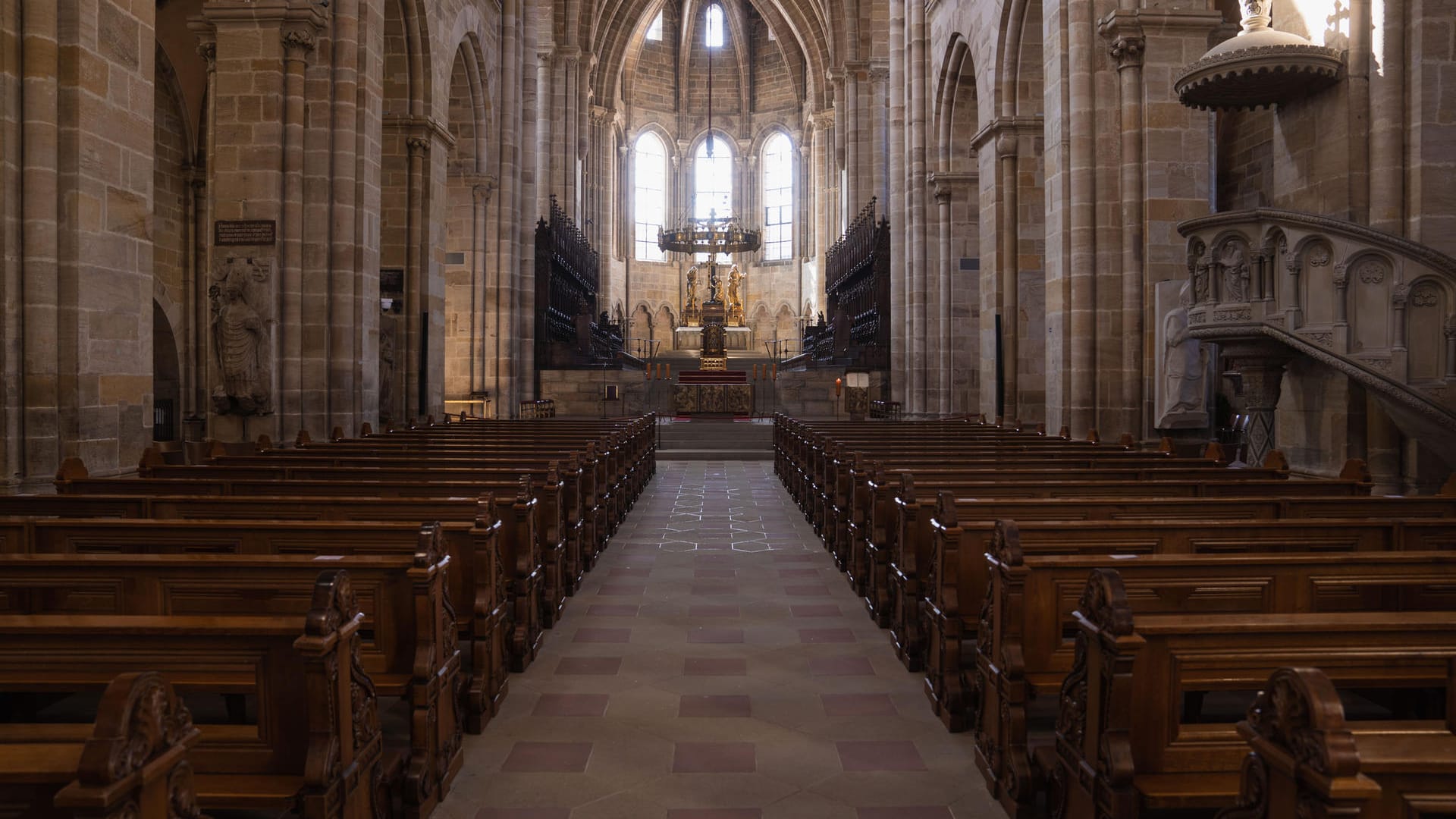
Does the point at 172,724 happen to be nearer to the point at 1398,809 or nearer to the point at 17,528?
the point at 1398,809

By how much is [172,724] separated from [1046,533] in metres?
3.53

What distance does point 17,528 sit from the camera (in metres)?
4.32

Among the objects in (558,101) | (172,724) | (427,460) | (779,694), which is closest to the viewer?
(172,724)

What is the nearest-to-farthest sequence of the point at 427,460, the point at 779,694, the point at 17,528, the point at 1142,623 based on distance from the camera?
1. the point at 1142,623
2. the point at 17,528
3. the point at 779,694
4. the point at 427,460

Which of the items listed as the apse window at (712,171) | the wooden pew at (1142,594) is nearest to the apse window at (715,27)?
the apse window at (712,171)

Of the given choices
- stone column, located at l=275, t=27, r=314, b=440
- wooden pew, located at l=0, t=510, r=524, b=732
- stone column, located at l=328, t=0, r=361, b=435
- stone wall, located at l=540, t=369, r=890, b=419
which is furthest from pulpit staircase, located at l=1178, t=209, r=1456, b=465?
stone wall, located at l=540, t=369, r=890, b=419

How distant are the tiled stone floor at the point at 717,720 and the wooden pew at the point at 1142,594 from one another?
0.33 meters

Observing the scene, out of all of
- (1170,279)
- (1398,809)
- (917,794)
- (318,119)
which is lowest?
(917,794)

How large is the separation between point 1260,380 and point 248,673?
8478mm

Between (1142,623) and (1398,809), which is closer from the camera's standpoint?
(1398,809)

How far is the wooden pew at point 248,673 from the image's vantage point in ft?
8.65

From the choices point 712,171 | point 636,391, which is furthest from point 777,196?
point 636,391

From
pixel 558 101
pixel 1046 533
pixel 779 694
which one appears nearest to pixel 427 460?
pixel 779 694

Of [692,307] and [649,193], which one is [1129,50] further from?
[649,193]
